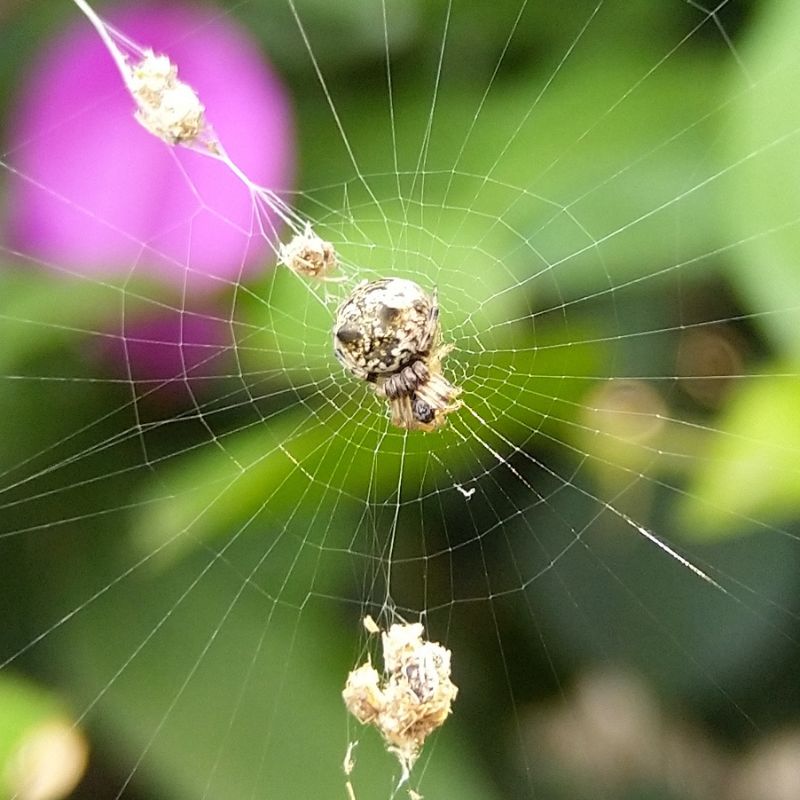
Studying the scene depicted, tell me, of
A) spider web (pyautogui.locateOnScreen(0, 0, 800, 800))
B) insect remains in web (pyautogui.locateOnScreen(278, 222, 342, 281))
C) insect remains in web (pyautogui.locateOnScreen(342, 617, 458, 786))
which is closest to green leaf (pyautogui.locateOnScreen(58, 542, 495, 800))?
spider web (pyautogui.locateOnScreen(0, 0, 800, 800))

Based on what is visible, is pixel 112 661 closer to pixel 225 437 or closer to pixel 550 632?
pixel 225 437

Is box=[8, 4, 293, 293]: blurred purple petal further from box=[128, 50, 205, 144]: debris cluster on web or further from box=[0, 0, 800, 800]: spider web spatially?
box=[128, 50, 205, 144]: debris cluster on web

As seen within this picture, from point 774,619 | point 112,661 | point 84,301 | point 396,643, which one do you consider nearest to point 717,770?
point 774,619

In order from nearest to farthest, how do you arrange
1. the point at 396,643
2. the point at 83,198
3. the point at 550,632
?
the point at 396,643 → the point at 83,198 → the point at 550,632

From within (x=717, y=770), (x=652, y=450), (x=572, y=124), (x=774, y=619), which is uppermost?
(x=572, y=124)

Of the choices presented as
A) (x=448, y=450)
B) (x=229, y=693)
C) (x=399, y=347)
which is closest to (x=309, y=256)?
(x=399, y=347)

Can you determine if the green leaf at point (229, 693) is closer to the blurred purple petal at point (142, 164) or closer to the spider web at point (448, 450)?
the spider web at point (448, 450)

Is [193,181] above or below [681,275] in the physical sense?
above
